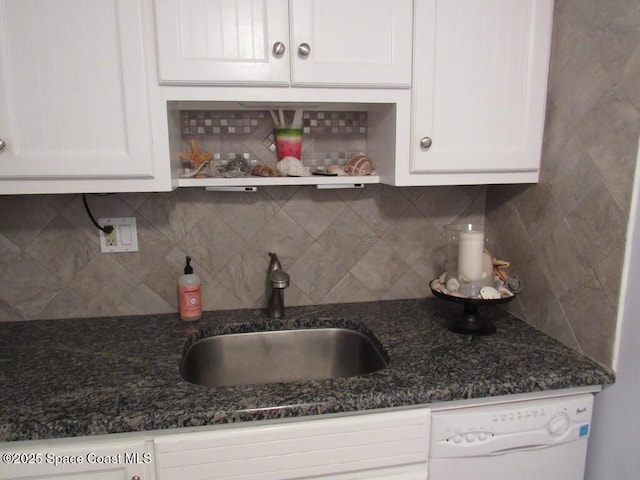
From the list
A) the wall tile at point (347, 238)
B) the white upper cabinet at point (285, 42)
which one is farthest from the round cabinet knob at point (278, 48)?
the wall tile at point (347, 238)

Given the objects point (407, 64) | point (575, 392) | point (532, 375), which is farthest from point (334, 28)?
point (575, 392)

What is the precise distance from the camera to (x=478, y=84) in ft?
4.19

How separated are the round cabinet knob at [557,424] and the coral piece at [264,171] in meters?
1.08

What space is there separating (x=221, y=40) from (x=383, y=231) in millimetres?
885

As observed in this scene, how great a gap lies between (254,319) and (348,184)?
1.92 ft

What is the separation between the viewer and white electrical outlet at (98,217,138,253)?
1499 millimetres

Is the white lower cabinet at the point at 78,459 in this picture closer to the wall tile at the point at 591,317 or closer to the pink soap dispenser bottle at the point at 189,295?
the pink soap dispenser bottle at the point at 189,295

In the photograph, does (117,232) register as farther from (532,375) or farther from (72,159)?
(532,375)

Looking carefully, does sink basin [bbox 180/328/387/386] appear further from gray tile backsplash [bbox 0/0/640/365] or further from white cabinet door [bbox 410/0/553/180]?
white cabinet door [bbox 410/0/553/180]

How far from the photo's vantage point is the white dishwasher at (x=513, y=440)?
3.59 feet

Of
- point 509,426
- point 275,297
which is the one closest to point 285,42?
point 275,297

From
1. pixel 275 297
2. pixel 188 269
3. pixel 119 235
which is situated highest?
pixel 119 235

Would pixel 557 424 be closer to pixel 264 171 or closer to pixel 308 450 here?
pixel 308 450

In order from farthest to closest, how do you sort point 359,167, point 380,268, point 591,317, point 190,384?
point 380,268
point 359,167
point 591,317
point 190,384
